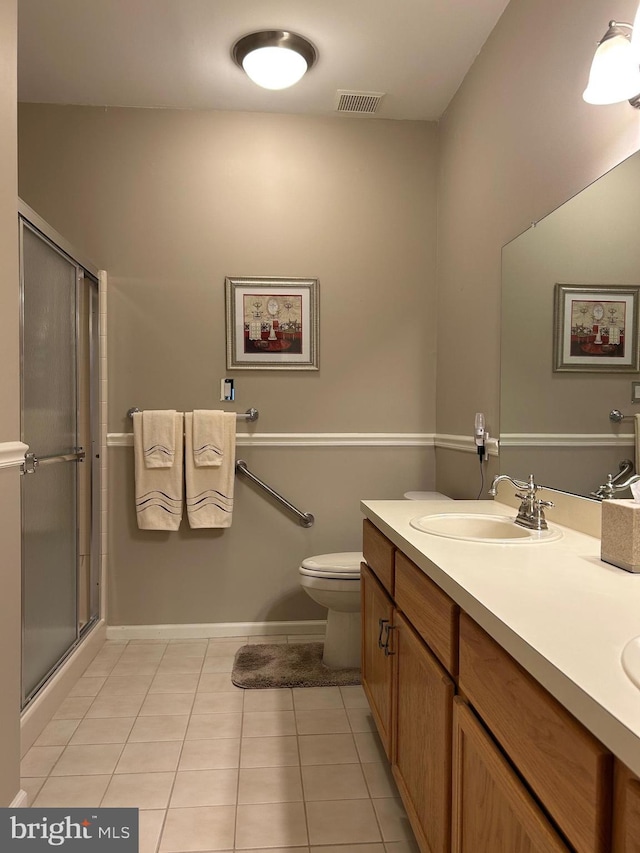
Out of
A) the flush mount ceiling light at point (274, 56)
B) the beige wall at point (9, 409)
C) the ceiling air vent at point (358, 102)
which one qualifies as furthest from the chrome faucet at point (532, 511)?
the ceiling air vent at point (358, 102)

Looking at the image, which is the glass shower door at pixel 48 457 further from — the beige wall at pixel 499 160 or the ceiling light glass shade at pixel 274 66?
the beige wall at pixel 499 160

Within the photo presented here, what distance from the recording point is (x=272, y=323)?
296 centimetres

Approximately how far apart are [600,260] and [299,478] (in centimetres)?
180

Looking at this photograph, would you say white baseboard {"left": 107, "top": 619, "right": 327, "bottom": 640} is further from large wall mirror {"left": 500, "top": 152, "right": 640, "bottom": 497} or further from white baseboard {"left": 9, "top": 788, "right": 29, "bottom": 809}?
large wall mirror {"left": 500, "top": 152, "right": 640, "bottom": 497}

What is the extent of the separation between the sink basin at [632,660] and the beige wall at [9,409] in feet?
4.56

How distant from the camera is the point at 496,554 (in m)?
1.30

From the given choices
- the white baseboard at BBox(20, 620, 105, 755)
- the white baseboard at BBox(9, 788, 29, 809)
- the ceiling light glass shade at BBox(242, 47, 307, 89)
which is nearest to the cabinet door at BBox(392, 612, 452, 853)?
the white baseboard at BBox(9, 788, 29, 809)

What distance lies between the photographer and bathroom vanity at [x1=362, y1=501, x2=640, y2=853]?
65 cm

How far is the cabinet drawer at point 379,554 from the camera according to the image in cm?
172

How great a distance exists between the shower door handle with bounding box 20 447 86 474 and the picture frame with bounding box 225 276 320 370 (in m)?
0.80

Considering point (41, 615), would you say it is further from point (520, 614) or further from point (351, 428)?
point (520, 614)

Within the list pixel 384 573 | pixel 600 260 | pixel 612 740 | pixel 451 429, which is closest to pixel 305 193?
pixel 451 429

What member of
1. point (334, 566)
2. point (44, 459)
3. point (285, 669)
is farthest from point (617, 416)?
point (44, 459)

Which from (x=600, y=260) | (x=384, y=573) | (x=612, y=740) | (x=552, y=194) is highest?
(x=552, y=194)
